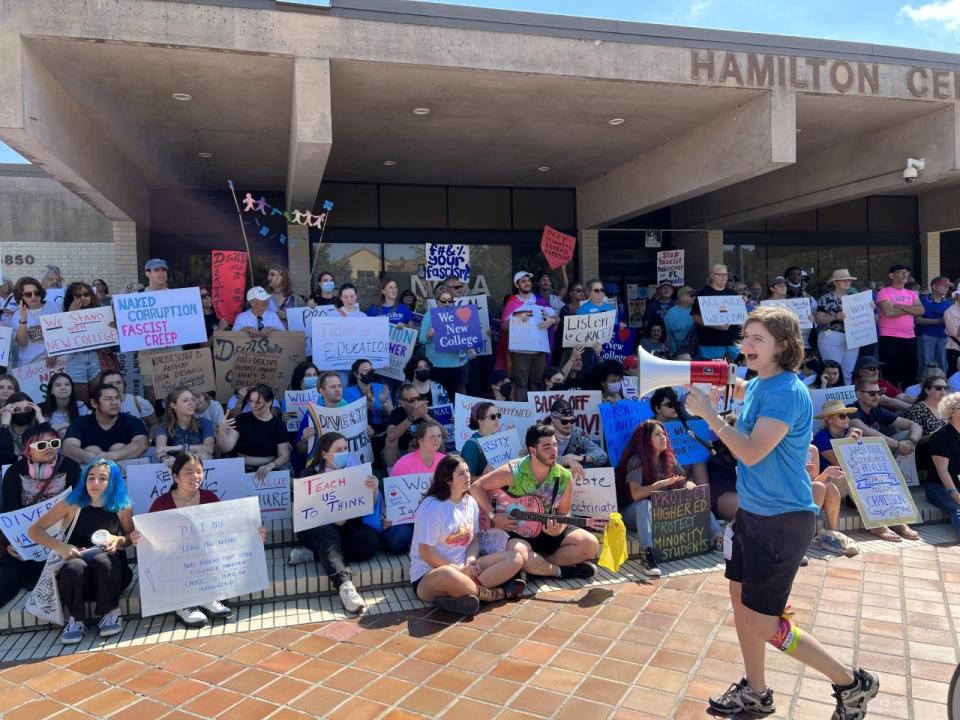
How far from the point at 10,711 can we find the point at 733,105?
9372 millimetres

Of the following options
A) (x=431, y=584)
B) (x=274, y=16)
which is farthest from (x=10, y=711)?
(x=274, y=16)

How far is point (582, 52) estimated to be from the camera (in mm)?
7816

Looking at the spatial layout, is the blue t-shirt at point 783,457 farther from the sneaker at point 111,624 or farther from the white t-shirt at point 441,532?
the sneaker at point 111,624

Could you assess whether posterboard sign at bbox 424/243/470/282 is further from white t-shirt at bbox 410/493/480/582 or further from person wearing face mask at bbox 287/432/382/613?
white t-shirt at bbox 410/493/480/582

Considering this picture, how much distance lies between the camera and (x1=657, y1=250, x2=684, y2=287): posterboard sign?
12.1 metres

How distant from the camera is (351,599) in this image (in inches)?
186

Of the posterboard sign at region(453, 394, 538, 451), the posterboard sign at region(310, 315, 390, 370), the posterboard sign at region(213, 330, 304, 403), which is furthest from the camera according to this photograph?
the posterboard sign at region(310, 315, 390, 370)

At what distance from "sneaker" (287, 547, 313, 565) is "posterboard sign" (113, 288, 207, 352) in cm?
300

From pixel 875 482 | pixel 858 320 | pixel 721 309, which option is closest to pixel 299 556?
pixel 875 482

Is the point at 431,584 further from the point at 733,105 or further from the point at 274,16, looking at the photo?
the point at 733,105

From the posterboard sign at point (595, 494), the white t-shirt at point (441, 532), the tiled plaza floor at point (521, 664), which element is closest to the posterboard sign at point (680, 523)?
the posterboard sign at point (595, 494)

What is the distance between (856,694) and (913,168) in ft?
29.9

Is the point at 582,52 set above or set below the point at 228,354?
above

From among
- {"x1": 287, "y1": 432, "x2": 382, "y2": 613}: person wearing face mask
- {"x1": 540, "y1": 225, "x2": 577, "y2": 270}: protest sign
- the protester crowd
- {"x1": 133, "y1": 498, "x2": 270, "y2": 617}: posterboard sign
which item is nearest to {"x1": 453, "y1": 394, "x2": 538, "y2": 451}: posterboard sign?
the protester crowd
